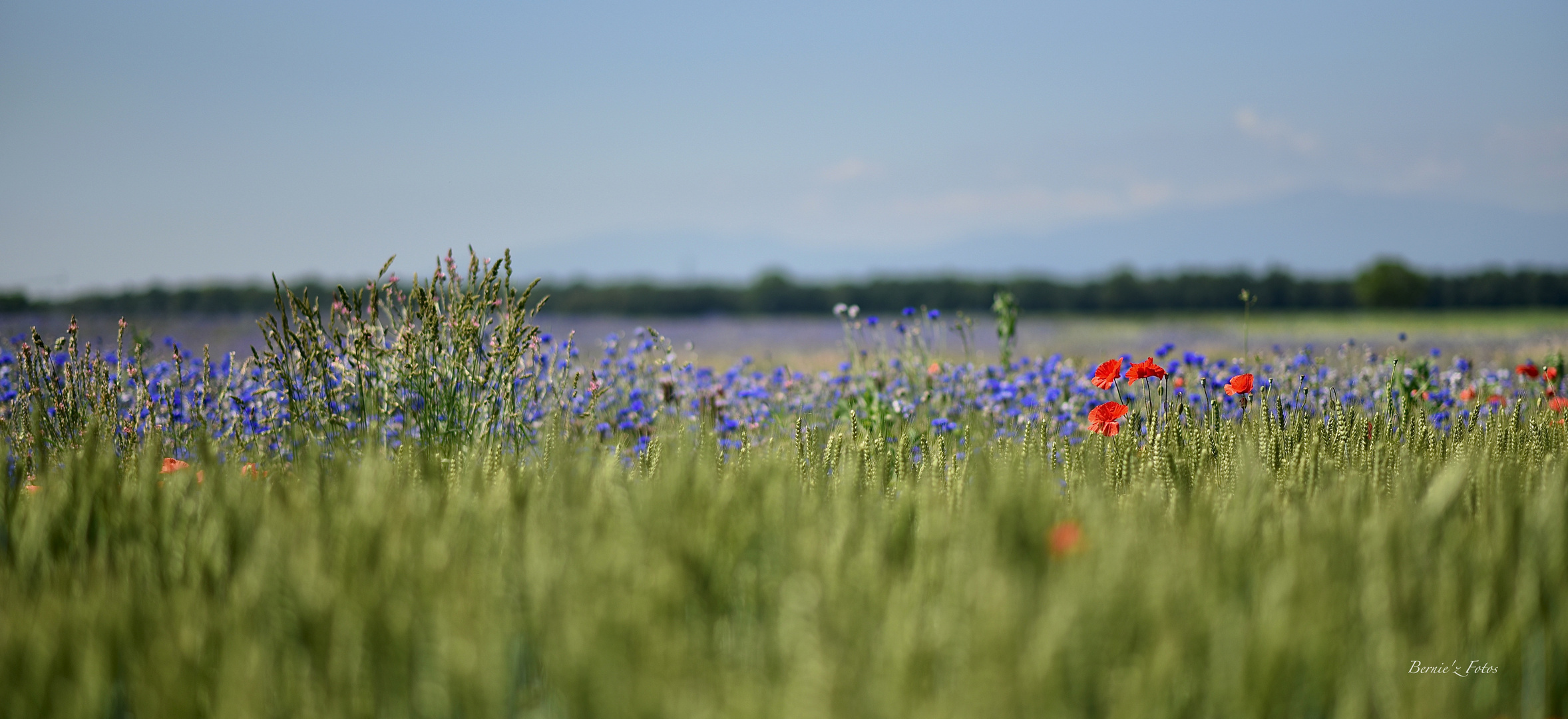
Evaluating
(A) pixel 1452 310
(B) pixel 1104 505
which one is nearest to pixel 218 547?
(B) pixel 1104 505

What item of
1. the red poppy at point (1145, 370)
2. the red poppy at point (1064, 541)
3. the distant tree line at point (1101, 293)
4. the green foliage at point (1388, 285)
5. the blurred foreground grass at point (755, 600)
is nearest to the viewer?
the blurred foreground grass at point (755, 600)

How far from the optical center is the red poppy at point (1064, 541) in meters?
1.58

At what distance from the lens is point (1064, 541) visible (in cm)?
158

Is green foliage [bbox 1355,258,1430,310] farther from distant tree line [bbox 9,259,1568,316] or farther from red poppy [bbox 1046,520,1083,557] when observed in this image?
red poppy [bbox 1046,520,1083,557]

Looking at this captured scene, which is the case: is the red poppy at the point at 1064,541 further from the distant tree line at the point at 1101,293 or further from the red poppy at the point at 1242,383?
the distant tree line at the point at 1101,293

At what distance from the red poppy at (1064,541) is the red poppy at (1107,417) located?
6.69 feet

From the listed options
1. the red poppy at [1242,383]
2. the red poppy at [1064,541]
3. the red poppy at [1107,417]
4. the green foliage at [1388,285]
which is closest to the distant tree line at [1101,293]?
the green foliage at [1388,285]

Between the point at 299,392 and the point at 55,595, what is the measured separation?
2.08 meters
